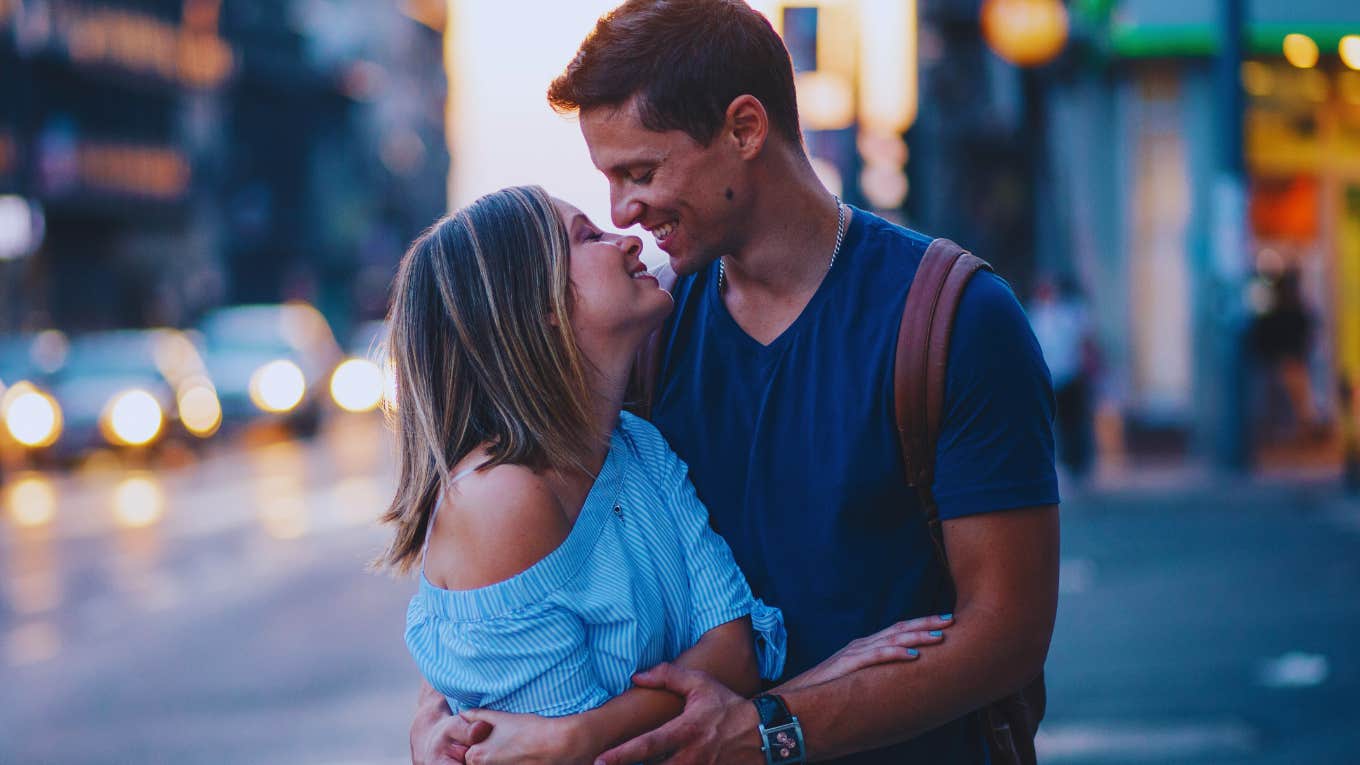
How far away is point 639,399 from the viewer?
3021 millimetres

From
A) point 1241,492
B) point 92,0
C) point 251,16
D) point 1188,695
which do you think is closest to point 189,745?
point 1188,695

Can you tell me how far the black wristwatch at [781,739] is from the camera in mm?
2557

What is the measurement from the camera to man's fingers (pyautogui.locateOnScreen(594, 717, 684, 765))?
252 centimetres

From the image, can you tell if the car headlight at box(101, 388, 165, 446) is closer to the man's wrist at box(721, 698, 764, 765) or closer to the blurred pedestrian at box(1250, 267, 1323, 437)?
the blurred pedestrian at box(1250, 267, 1323, 437)

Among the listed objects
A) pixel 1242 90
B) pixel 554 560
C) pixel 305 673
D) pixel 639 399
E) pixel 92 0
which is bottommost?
pixel 305 673

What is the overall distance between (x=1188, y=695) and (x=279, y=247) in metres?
64.0

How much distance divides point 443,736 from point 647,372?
743mm

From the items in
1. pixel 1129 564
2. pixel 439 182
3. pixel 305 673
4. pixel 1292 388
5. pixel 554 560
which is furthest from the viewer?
pixel 439 182

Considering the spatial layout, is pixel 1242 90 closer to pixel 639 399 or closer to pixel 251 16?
pixel 639 399

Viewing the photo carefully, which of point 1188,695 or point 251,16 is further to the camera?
point 251,16

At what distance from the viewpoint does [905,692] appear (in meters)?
2.57

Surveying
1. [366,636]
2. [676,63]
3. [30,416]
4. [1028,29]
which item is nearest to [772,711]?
[676,63]

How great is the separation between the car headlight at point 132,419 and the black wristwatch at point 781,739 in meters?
23.2

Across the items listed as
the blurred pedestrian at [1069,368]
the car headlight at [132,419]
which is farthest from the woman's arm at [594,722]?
the car headlight at [132,419]
